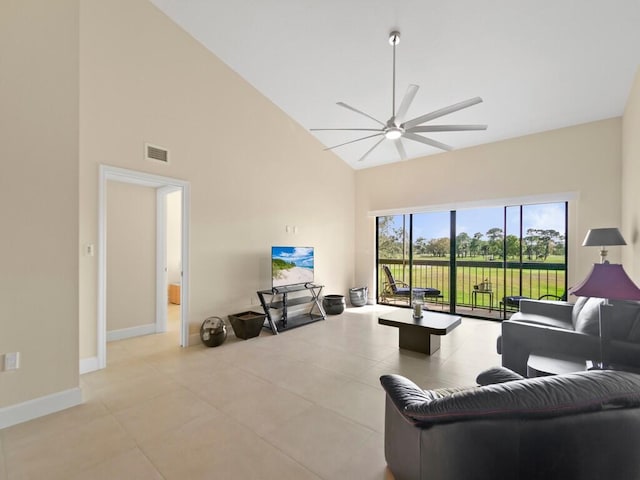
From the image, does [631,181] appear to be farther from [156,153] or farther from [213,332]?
[156,153]

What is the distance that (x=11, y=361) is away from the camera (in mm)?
2195

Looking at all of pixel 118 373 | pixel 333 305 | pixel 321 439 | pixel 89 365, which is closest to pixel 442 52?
pixel 321 439

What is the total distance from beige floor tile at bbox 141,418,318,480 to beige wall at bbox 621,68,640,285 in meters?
4.08

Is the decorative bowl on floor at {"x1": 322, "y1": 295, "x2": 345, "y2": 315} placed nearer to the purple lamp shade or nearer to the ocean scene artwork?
the ocean scene artwork

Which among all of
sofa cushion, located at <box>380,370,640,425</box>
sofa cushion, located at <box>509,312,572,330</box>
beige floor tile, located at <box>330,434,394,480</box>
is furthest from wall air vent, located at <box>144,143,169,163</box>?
sofa cushion, located at <box>509,312,572,330</box>

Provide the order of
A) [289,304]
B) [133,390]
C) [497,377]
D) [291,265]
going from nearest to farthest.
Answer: [497,377], [133,390], [289,304], [291,265]

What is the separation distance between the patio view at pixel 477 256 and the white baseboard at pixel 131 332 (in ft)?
15.0

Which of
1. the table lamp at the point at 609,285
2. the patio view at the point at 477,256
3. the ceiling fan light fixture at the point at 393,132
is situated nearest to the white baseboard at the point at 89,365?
the ceiling fan light fixture at the point at 393,132

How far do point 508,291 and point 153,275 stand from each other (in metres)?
5.95

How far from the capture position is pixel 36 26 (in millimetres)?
2318

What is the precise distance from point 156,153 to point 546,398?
4.21 metres

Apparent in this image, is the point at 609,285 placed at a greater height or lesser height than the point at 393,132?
lesser

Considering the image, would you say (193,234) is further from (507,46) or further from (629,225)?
(629,225)

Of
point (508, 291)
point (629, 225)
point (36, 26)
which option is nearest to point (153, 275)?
point (36, 26)
